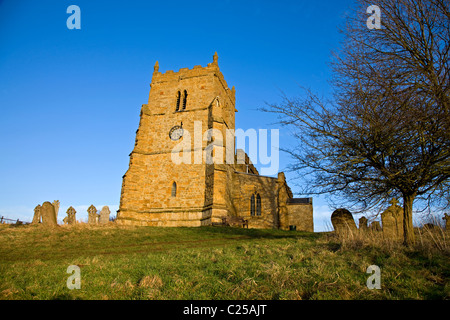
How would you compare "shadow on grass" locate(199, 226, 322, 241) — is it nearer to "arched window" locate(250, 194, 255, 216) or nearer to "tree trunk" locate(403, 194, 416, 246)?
"tree trunk" locate(403, 194, 416, 246)

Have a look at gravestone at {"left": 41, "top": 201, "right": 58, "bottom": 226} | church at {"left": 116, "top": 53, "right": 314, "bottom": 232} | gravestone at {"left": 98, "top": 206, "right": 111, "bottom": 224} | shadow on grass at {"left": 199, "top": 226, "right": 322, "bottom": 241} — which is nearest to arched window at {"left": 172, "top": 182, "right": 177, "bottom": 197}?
church at {"left": 116, "top": 53, "right": 314, "bottom": 232}

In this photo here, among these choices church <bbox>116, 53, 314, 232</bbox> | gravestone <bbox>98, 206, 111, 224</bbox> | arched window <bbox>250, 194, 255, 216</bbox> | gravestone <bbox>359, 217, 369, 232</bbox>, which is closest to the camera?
gravestone <bbox>359, 217, 369, 232</bbox>

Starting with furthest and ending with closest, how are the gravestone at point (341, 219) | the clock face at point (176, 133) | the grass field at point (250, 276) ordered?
the clock face at point (176, 133)
the gravestone at point (341, 219)
the grass field at point (250, 276)

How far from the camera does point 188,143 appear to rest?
25438 mm

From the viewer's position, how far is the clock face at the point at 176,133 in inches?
1023

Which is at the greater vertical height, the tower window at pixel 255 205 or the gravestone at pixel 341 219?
the tower window at pixel 255 205

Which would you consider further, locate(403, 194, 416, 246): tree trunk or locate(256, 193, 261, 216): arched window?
locate(256, 193, 261, 216): arched window

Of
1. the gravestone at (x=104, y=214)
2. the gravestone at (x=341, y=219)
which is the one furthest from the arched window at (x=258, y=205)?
the gravestone at (x=341, y=219)

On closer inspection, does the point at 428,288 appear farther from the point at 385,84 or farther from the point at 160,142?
the point at 160,142

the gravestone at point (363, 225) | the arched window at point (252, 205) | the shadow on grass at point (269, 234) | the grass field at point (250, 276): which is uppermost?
the arched window at point (252, 205)

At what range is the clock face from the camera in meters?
26.0

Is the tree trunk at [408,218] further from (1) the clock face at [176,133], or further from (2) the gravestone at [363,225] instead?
(1) the clock face at [176,133]

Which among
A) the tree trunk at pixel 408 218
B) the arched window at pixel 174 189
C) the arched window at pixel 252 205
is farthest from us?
the arched window at pixel 252 205
